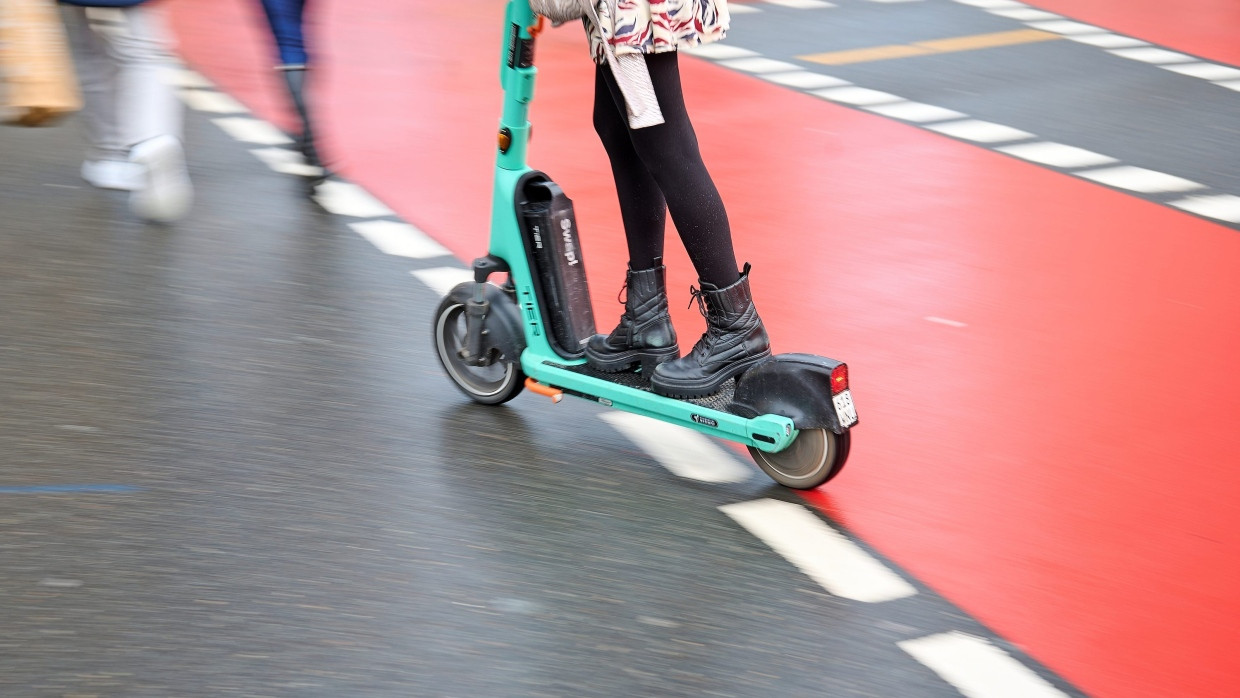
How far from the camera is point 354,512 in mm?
3018

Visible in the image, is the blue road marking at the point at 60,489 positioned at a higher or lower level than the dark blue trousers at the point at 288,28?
lower

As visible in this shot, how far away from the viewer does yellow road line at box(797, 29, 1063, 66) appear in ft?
25.3

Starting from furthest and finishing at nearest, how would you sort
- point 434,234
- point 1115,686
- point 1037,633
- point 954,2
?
point 954,2, point 434,234, point 1037,633, point 1115,686

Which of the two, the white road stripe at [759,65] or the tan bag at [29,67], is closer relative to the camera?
the tan bag at [29,67]

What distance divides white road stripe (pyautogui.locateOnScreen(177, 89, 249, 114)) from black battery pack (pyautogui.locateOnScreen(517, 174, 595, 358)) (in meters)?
3.46

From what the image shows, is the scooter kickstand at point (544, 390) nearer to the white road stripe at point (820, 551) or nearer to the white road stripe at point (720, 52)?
the white road stripe at point (820, 551)

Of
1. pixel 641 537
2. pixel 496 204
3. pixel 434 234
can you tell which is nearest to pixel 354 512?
pixel 641 537

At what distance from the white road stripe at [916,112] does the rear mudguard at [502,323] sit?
3.56 meters

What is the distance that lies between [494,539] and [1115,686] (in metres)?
1.24

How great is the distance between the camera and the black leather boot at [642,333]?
10.7 feet

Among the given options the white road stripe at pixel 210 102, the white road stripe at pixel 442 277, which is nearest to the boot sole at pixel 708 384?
the white road stripe at pixel 442 277

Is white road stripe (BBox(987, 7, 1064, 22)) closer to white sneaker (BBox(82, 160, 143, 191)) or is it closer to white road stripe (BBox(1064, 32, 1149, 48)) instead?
white road stripe (BBox(1064, 32, 1149, 48))

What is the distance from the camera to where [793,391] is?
9.91 ft

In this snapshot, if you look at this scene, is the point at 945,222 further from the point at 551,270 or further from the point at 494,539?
the point at 494,539
